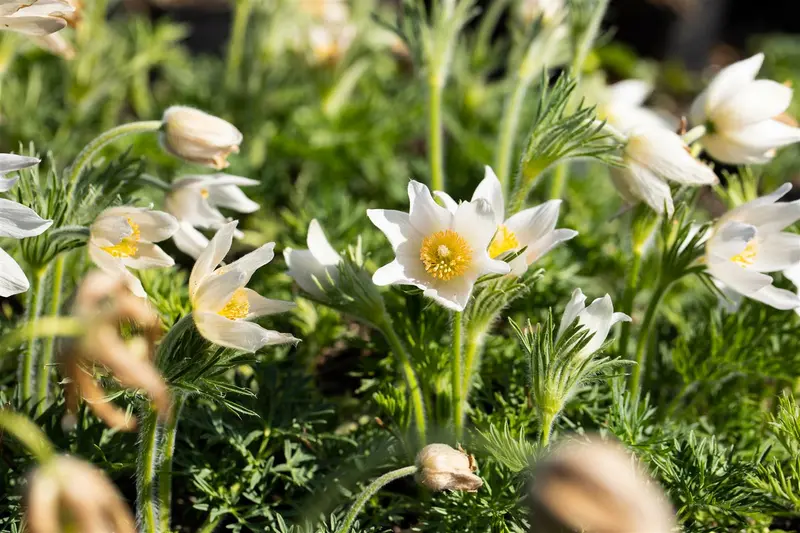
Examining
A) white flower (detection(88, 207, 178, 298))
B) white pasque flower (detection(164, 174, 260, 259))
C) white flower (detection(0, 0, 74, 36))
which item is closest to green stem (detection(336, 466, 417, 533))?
white flower (detection(88, 207, 178, 298))

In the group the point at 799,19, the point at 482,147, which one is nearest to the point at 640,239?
the point at 482,147

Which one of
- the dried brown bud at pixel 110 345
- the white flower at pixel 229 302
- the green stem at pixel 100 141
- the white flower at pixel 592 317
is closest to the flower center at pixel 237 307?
the white flower at pixel 229 302

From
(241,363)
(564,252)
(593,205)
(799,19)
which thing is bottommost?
(799,19)

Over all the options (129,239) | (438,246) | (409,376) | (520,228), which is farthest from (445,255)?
(129,239)

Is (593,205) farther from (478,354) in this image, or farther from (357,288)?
(357,288)

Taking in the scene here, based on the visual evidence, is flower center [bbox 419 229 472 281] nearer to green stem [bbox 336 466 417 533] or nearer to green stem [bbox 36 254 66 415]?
green stem [bbox 336 466 417 533]

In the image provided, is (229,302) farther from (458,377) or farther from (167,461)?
(458,377)
